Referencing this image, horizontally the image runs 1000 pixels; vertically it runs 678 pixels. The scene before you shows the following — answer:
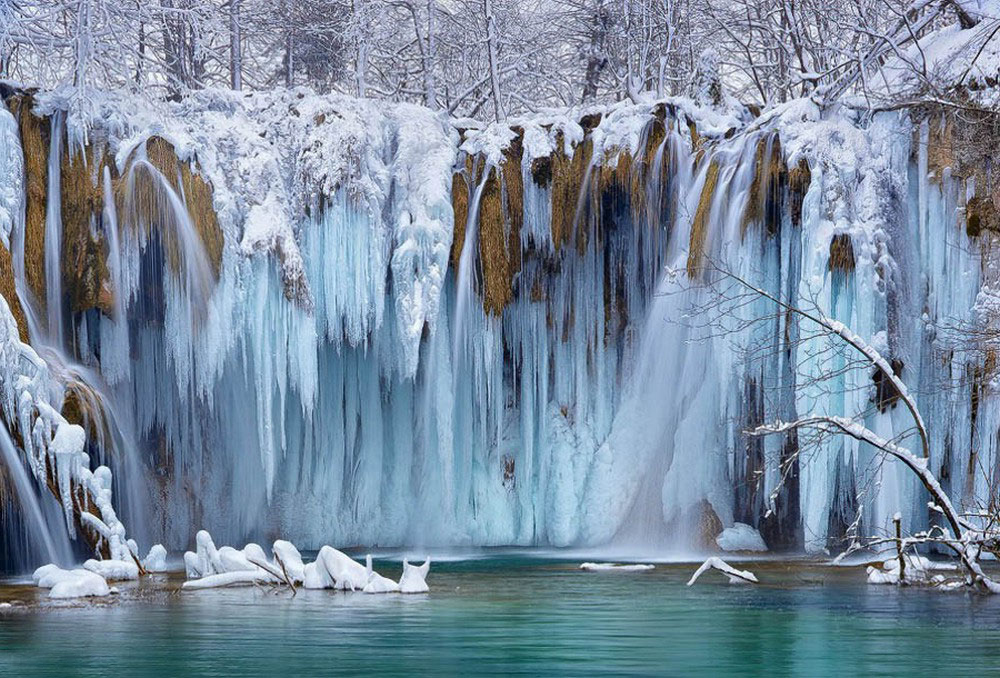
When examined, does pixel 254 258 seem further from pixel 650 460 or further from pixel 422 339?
pixel 650 460

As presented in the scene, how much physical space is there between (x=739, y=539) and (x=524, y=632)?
8327mm

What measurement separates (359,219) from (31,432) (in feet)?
16.5

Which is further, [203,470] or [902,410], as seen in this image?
[203,470]

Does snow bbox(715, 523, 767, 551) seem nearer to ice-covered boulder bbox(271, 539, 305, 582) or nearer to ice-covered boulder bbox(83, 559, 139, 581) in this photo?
ice-covered boulder bbox(271, 539, 305, 582)

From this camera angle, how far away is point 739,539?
18.1m

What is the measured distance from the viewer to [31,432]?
14.4 m

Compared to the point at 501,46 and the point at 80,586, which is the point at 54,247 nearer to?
the point at 80,586

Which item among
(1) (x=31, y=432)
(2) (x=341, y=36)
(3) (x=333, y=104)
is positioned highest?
(2) (x=341, y=36)

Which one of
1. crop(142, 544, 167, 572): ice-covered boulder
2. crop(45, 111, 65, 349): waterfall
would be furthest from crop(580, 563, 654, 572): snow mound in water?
crop(45, 111, 65, 349): waterfall

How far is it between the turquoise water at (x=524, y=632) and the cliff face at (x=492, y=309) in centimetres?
378

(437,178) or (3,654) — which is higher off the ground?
(437,178)

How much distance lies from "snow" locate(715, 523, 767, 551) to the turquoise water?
419cm

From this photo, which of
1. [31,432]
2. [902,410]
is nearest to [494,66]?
[902,410]

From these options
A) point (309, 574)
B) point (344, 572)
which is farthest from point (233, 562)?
point (344, 572)
